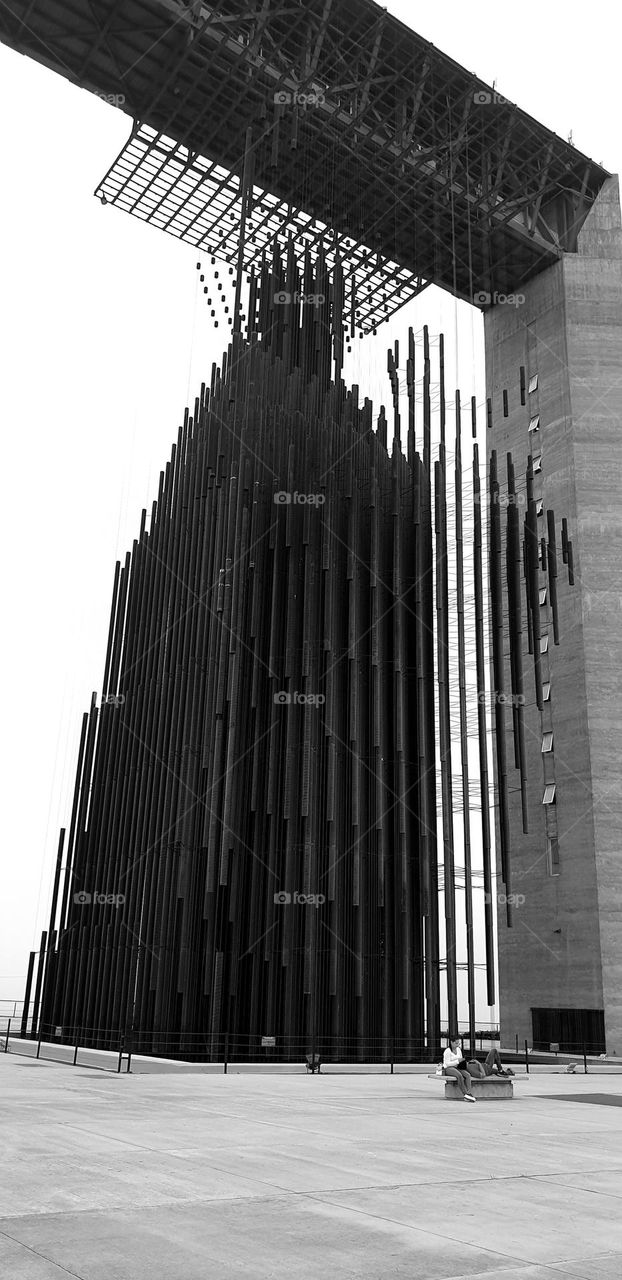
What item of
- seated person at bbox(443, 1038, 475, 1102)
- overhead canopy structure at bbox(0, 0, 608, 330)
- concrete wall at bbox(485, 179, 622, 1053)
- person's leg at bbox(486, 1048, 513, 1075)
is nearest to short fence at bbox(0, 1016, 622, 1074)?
concrete wall at bbox(485, 179, 622, 1053)

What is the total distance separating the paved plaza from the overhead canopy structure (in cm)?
3105

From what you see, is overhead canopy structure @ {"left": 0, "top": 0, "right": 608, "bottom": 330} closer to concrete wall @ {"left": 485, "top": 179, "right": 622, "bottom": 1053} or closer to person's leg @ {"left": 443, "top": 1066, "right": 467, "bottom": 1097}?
concrete wall @ {"left": 485, "top": 179, "right": 622, "bottom": 1053}

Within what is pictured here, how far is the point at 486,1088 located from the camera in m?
15.2

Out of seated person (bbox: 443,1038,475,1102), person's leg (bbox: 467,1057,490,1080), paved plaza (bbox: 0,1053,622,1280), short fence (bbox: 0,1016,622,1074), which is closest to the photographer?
paved plaza (bbox: 0,1053,622,1280)

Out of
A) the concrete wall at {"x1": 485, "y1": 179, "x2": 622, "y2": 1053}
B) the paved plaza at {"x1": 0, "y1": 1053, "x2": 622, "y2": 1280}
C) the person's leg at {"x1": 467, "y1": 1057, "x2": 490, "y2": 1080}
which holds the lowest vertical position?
the paved plaza at {"x1": 0, "y1": 1053, "x2": 622, "y2": 1280}

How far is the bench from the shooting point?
15094mm

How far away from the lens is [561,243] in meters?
41.0

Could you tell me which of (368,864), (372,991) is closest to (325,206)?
(368,864)

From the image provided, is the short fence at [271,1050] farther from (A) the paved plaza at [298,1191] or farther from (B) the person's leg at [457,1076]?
(A) the paved plaza at [298,1191]

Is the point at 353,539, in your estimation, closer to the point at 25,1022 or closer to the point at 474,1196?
the point at 25,1022

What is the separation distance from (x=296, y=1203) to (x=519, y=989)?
30.7 meters

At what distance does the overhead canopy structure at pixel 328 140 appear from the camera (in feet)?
109

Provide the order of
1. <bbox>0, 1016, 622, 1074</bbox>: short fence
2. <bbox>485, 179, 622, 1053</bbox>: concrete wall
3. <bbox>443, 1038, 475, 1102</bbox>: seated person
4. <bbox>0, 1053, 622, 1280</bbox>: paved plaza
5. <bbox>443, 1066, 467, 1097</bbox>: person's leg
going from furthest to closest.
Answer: <bbox>485, 179, 622, 1053</bbox>: concrete wall, <bbox>0, 1016, 622, 1074</bbox>: short fence, <bbox>443, 1066, 467, 1097</bbox>: person's leg, <bbox>443, 1038, 475, 1102</bbox>: seated person, <bbox>0, 1053, 622, 1280</bbox>: paved plaza

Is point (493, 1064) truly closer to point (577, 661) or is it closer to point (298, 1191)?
point (298, 1191)
